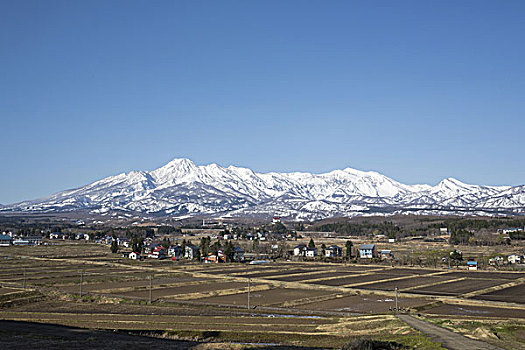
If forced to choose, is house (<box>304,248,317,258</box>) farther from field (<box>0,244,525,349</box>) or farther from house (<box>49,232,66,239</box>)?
house (<box>49,232,66,239</box>)

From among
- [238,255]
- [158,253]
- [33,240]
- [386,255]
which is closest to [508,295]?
[386,255]

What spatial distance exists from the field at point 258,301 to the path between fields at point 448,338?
74 centimetres

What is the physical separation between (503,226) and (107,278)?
5239 inches

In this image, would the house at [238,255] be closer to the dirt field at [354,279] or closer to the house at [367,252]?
the house at [367,252]

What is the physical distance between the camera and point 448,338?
24.0 m

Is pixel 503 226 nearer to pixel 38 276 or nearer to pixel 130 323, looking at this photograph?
pixel 38 276

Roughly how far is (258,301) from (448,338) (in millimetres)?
21311

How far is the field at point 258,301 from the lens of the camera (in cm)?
2859

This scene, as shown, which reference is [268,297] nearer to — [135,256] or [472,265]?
[472,265]

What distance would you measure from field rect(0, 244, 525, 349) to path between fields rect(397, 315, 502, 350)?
0.74 meters

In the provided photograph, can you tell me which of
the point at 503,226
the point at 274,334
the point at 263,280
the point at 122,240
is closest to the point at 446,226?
the point at 503,226

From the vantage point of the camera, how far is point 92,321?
104 feet

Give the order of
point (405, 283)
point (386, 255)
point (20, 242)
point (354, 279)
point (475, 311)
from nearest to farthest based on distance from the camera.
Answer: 1. point (475, 311)
2. point (405, 283)
3. point (354, 279)
4. point (386, 255)
5. point (20, 242)

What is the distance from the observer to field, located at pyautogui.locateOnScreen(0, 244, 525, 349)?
1126 inches
